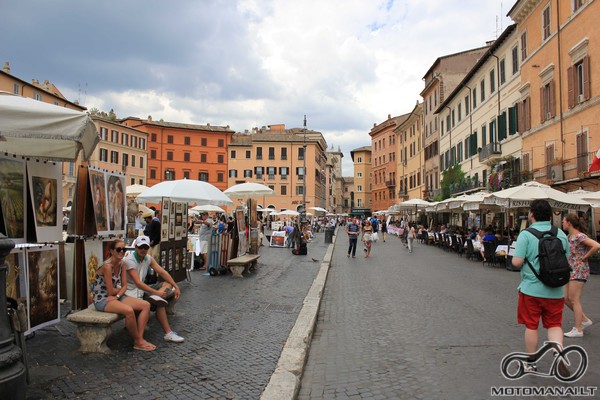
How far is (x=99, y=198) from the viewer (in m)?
7.09

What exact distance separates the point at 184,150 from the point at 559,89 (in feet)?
223

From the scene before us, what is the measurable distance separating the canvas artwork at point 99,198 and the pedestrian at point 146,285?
33.4 inches

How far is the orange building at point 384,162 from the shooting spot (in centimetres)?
8275

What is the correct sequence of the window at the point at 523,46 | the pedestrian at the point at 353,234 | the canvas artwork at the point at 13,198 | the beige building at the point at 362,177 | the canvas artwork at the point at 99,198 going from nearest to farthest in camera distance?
the canvas artwork at the point at 13,198, the canvas artwork at the point at 99,198, the pedestrian at the point at 353,234, the window at the point at 523,46, the beige building at the point at 362,177

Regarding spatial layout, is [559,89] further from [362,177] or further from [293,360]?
[362,177]

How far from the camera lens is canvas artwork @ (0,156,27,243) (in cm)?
509

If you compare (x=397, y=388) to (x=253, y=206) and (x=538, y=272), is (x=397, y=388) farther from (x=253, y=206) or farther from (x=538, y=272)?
(x=253, y=206)

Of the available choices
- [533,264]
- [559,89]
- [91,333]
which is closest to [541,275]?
[533,264]

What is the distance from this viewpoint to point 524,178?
23.0 metres

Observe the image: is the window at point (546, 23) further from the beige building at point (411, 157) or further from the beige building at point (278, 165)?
the beige building at point (278, 165)

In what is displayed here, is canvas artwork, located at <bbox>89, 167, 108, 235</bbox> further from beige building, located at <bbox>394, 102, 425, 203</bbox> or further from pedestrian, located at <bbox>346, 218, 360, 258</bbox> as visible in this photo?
beige building, located at <bbox>394, 102, 425, 203</bbox>

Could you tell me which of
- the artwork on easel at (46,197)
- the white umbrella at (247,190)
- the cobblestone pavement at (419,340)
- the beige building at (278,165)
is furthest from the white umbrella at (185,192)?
the beige building at (278,165)

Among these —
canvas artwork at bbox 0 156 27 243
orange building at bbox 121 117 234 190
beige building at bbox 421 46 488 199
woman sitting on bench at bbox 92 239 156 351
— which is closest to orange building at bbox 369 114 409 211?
orange building at bbox 121 117 234 190

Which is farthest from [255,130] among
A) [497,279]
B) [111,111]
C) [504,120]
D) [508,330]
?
[508,330]
